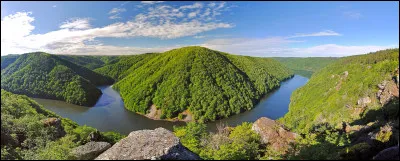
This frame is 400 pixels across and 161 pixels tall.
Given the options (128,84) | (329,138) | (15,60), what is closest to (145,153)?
(329,138)

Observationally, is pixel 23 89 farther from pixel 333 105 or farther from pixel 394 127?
pixel 333 105

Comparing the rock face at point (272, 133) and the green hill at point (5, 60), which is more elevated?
the green hill at point (5, 60)

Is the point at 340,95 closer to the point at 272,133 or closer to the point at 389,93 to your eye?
the point at 389,93

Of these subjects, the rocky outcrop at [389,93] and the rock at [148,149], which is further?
the rocky outcrop at [389,93]

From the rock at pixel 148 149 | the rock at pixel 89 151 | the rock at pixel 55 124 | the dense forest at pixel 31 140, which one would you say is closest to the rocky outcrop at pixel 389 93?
the rock at pixel 148 149

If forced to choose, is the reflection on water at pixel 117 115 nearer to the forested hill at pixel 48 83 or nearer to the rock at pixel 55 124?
the forested hill at pixel 48 83
